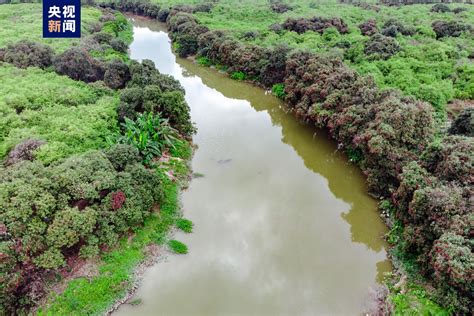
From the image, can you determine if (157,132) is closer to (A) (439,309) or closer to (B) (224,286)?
(B) (224,286)

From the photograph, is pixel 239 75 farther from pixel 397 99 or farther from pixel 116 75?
pixel 397 99

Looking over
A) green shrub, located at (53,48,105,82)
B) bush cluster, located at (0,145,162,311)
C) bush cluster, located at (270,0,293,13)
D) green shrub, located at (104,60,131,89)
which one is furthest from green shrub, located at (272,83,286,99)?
bush cluster, located at (270,0,293,13)

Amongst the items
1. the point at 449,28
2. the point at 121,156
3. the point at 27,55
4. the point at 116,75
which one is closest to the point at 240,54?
the point at 116,75

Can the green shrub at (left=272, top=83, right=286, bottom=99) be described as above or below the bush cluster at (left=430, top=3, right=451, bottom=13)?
below

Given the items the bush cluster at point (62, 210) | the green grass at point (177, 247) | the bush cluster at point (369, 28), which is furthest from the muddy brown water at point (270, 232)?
the bush cluster at point (369, 28)

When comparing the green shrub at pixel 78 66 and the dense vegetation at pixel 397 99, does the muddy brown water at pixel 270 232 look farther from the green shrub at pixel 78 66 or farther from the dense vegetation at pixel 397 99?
the green shrub at pixel 78 66

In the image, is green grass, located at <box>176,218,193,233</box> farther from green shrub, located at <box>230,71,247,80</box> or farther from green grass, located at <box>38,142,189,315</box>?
green shrub, located at <box>230,71,247,80</box>

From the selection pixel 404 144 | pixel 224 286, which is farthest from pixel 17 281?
pixel 404 144
